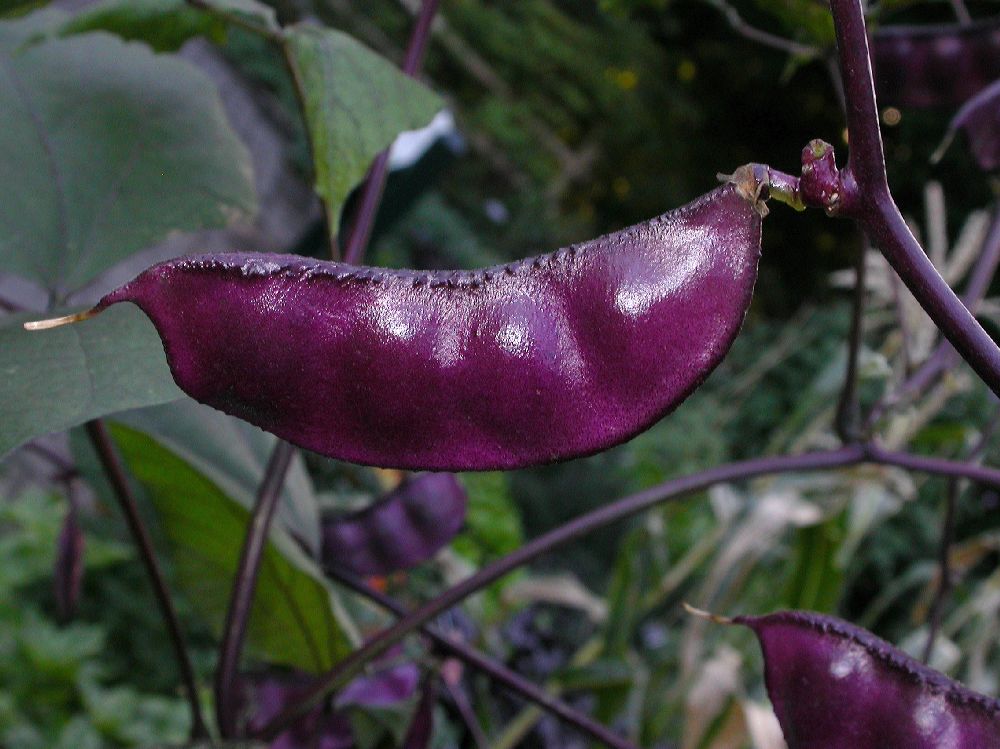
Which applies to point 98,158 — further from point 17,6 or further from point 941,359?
point 941,359

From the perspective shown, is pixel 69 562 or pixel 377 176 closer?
pixel 377 176

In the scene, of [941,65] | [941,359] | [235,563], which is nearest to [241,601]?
[235,563]

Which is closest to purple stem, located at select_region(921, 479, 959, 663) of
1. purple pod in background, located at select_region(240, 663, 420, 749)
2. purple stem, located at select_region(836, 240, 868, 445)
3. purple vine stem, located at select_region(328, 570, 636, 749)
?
purple stem, located at select_region(836, 240, 868, 445)

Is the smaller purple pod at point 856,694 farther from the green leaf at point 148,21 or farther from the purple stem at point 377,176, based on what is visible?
the green leaf at point 148,21

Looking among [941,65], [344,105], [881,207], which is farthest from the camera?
[941,65]

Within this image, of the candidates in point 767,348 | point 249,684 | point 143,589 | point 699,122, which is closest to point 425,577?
point 143,589

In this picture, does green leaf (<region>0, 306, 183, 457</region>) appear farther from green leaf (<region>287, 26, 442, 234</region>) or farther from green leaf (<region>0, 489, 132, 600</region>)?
green leaf (<region>0, 489, 132, 600</region>)

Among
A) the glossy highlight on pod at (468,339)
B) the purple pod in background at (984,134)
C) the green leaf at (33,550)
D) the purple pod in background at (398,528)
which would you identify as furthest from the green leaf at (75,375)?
the green leaf at (33,550)
